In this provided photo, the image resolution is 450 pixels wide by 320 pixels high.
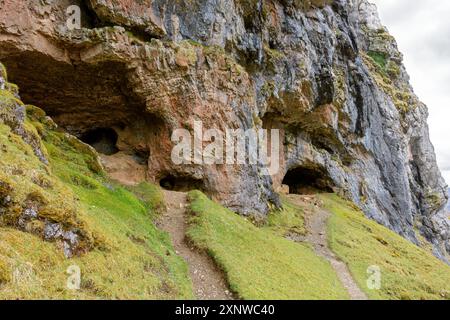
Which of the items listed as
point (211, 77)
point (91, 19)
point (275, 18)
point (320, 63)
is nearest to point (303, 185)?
point (320, 63)

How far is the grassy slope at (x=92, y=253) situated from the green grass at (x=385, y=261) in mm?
14090

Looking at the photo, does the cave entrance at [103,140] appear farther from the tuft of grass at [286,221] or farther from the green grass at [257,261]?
the tuft of grass at [286,221]

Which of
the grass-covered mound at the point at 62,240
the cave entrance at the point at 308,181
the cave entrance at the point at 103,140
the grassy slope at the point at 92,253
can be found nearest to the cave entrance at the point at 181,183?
the cave entrance at the point at 103,140

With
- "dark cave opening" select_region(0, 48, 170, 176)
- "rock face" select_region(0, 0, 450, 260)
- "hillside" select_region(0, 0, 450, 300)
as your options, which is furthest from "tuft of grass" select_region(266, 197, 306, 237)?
"dark cave opening" select_region(0, 48, 170, 176)

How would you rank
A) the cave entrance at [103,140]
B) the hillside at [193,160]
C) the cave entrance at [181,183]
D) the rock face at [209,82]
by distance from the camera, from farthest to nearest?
the cave entrance at [103,140] < the cave entrance at [181,183] < the rock face at [209,82] < the hillside at [193,160]

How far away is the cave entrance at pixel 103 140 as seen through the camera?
41.1 m

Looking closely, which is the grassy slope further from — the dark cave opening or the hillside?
the dark cave opening

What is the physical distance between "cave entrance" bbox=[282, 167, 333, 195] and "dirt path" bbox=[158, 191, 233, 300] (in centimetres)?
3613

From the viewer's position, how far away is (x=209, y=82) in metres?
36.9

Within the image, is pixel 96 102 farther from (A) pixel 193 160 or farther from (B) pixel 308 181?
(B) pixel 308 181

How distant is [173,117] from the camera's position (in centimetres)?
3550

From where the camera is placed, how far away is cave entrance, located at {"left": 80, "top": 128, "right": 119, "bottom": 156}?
135 feet

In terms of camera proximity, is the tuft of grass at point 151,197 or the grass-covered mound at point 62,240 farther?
the tuft of grass at point 151,197

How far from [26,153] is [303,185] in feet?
172
